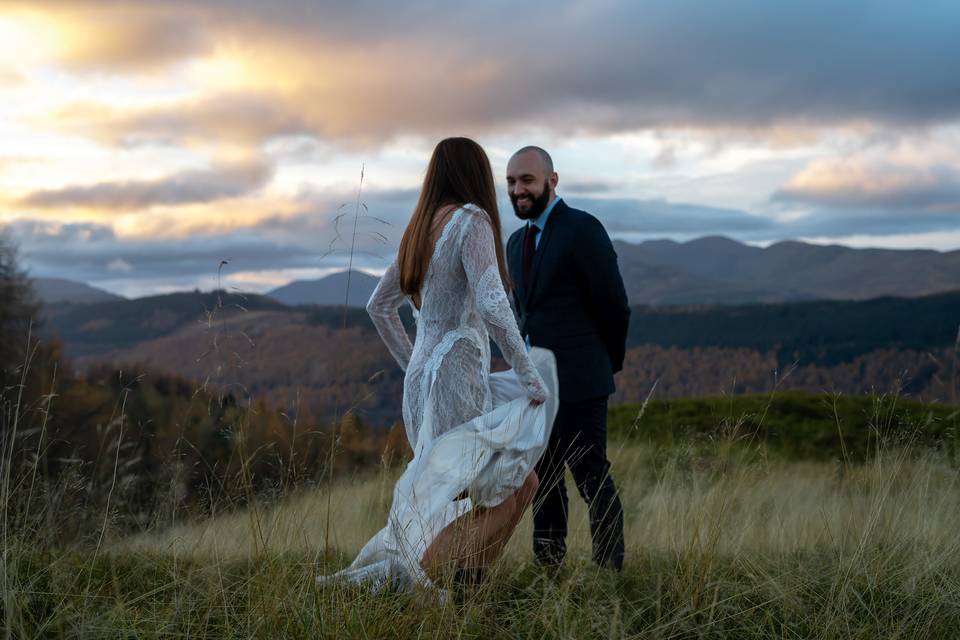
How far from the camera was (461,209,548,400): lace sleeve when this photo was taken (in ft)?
10.3

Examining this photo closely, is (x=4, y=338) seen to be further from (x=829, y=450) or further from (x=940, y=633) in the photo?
(x=940, y=633)

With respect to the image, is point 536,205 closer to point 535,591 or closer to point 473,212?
point 473,212

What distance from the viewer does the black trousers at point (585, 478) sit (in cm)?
409

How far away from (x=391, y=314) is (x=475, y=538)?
1098 millimetres

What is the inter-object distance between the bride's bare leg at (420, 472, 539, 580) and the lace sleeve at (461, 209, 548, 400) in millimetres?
466

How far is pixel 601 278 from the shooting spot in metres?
4.12

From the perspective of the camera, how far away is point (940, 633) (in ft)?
11.1

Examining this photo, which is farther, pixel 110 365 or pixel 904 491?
pixel 110 365

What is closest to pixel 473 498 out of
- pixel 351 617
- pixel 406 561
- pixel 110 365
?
pixel 406 561

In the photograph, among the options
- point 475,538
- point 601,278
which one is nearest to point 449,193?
point 601,278

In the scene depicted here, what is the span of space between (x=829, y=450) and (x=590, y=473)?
8.42 metres

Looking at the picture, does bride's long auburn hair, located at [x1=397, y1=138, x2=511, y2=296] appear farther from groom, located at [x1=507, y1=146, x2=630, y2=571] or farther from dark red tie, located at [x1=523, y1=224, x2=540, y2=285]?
dark red tie, located at [x1=523, y1=224, x2=540, y2=285]

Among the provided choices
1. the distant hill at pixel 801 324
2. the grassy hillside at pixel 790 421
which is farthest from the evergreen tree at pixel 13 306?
the distant hill at pixel 801 324

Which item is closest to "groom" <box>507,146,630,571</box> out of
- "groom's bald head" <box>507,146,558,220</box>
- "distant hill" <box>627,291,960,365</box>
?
"groom's bald head" <box>507,146,558,220</box>
